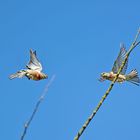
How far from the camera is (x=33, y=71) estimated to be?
4363 mm

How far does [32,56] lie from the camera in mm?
4652

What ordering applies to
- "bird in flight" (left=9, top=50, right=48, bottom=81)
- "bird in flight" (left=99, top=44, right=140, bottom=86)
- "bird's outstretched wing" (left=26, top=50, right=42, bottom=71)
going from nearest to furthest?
"bird in flight" (left=99, top=44, right=140, bottom=86)
"bird in flight" (left=9, top=50, right=48, bottom=81)
"bird's outstretched wing" (left=26, top=50, right=42, bottom=71)

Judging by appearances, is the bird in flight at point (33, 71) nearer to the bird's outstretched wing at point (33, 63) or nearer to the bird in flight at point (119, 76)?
the bird's outstretched wing at point (33, 63)

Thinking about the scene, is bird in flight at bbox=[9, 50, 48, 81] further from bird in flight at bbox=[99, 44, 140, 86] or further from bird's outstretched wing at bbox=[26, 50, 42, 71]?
bird in flight at bbox=[99, 44, 140, 86]

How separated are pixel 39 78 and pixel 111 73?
0.71 meters

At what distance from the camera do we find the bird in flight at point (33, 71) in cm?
402

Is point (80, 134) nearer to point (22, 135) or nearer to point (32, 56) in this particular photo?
point (22, 135)

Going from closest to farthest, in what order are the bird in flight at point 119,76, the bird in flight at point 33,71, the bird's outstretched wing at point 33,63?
the bird in flight at point 119,76 → the bird in flight at point 33,71 → the bird's outstretched wing at point 33,63

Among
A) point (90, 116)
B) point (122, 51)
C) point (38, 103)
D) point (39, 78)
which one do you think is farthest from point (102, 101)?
point (39, 78)

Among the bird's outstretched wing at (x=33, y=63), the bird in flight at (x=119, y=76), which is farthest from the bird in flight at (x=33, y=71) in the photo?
the bird in flight at (x=119, y=76)

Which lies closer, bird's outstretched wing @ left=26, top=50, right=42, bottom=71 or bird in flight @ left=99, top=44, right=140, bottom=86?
bird in flight @ left=99, top=44, right=140, bottom=86

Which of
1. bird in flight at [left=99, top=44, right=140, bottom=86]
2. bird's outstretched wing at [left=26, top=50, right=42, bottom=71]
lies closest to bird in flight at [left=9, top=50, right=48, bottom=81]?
bird's outstretched wing at [left=26, top=50, right=42, bottom=71]

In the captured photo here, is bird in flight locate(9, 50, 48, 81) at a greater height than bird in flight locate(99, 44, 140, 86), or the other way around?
bird in flight locate(9, 50, 48, 81)

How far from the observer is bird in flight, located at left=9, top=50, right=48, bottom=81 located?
4020 millimetres
